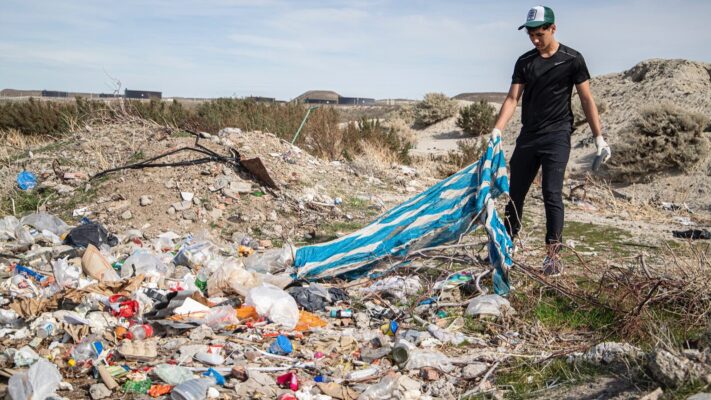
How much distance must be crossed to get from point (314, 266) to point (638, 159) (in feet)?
30.3

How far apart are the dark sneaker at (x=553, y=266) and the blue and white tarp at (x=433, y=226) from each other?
Answer: 0.27 metres

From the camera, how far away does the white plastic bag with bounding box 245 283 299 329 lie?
397 cm

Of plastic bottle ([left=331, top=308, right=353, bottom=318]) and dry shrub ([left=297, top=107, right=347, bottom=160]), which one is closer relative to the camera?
plastic bottle ([left=331, top=308, right=353, bottom=318])

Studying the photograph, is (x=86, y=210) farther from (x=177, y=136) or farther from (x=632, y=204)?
(x=632, y=204)

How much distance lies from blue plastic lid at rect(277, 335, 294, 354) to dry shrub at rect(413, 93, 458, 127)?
21455 millimetres

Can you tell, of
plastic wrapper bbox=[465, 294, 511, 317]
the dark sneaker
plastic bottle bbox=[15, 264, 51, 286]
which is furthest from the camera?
plastic bottle bbox=[15, 264, 51, 286]

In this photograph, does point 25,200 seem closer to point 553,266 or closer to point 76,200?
point 76,200

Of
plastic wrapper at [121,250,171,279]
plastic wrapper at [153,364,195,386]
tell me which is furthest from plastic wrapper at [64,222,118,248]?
plastic wrapper at [153,364,195,386]

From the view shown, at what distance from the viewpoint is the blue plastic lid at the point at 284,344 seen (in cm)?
355

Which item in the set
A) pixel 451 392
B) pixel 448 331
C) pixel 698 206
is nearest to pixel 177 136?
pixel 448 331

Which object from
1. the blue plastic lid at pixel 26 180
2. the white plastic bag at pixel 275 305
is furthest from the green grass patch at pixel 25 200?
the white plastic bag at pixel 275 305

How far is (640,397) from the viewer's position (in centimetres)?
260

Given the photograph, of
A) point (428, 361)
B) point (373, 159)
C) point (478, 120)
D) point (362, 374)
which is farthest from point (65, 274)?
point (478, 120)

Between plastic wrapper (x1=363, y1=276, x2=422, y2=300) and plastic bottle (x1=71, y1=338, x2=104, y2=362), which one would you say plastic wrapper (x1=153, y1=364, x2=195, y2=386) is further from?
plastic wrapper (x1=363, y1=276, x2=422, y2=300)
